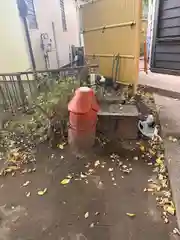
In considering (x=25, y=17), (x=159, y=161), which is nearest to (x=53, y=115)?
(x=159, y=161)

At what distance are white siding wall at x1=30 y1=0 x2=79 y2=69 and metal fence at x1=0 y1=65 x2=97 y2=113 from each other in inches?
49.0

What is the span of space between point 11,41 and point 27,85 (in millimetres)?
979

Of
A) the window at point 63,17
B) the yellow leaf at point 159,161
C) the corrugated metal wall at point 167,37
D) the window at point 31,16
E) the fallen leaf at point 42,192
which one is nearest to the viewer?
the fallen leaf at point 42,192

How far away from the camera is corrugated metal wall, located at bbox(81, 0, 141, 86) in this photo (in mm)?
4109

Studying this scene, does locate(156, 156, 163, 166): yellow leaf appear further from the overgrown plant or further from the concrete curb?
the overgrown plant

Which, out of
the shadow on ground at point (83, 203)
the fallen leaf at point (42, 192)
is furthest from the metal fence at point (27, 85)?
the fallen leaf at point (42, 192)

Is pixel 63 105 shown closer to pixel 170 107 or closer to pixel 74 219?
pixel 74 219

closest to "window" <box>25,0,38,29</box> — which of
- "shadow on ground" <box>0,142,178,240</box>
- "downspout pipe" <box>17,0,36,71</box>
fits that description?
"downspout pipe" <box>17,0,36,71</box>

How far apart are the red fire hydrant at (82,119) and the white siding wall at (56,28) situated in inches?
112

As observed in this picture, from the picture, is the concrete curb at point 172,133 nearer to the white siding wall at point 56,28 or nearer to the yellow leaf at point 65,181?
the yellow leaf at point 65,181

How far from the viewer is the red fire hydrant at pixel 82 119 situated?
261 cm

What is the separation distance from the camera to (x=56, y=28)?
22.4 feet

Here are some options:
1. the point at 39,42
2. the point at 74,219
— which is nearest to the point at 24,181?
the point at 74,219

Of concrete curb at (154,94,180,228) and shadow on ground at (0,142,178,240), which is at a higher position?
concrete curb at (154,94,180,228)
